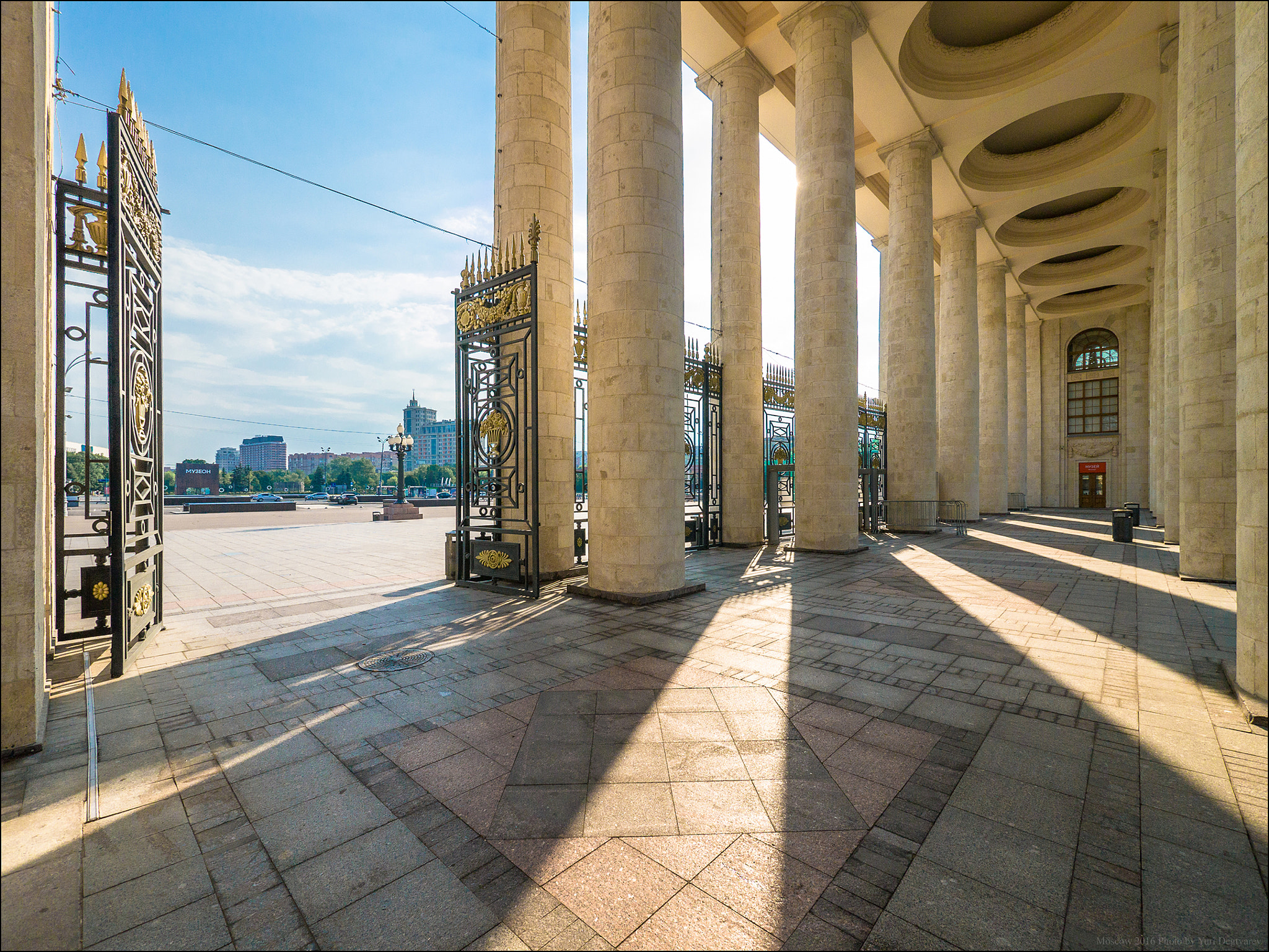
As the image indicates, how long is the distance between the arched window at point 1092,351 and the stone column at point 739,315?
3765 cm

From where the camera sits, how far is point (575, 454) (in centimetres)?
1120

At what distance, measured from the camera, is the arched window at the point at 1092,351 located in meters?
39.8

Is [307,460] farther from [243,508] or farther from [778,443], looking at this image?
[778,443]

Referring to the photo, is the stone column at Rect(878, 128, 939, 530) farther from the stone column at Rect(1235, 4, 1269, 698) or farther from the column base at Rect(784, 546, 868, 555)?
the stone column at Rect(1235, 4, 1269, 698)

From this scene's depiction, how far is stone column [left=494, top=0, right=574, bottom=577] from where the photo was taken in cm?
1099

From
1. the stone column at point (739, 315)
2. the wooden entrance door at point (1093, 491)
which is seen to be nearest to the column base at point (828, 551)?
the stone column at point (739, 315)

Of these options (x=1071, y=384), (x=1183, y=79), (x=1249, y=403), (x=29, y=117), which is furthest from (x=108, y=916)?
(x=1071, y=384)

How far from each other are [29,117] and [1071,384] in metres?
52.7

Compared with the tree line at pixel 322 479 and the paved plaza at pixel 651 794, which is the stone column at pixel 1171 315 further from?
the tree line at pixel 322 479

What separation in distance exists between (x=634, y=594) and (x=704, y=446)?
7606 millimetres

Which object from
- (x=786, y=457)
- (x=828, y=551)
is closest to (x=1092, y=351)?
(x=786, y=457)

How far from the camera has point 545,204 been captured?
36.6 feet

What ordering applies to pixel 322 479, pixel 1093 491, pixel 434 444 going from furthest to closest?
pixel 434 444
pixel 322 479
pixel 1093 491

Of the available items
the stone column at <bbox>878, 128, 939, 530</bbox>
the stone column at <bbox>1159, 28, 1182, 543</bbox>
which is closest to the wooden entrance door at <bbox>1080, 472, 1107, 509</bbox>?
the stone column at <bbox>1159, 28, 1182, 543</bbox>
